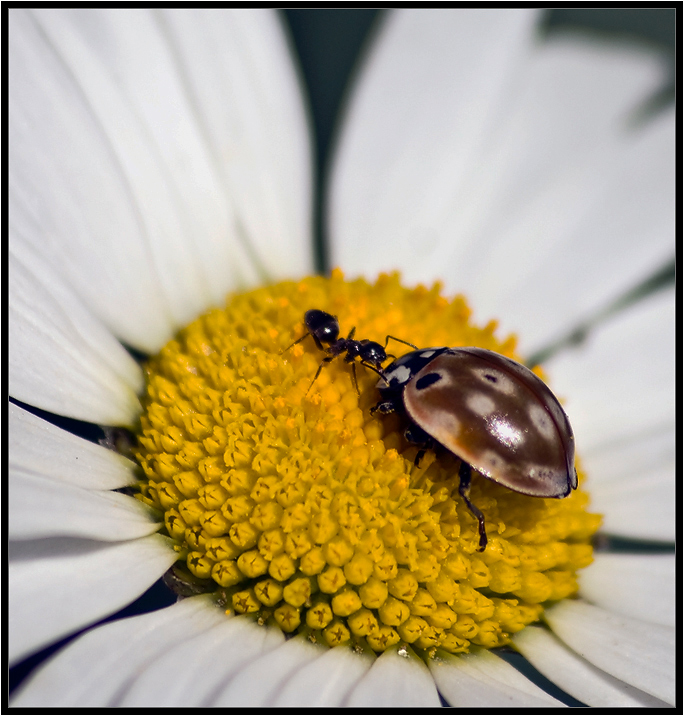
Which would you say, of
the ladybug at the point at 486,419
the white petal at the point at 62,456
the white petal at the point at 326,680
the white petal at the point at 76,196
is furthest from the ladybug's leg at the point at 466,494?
the white petal at the point at 76,196

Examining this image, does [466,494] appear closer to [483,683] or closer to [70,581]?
[483,683]

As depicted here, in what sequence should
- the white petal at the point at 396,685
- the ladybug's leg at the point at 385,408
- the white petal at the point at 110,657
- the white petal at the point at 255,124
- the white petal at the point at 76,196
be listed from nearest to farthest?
the white petal at the point at 110,657, the white petal at the point at 396,685, the ladybug's leg at the point at 385,408, the white petal at the point at 76,196, the white petal at the point at 255,124

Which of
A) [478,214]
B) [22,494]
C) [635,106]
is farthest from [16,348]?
[635,106]

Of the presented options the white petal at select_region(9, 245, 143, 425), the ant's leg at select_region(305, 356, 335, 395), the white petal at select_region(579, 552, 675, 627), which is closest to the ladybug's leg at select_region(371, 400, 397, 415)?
the ant's leg at select_region(305, 356, 335, 395)

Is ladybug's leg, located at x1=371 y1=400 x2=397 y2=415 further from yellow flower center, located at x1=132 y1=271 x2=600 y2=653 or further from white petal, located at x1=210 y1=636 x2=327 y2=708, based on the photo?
white petal, located at x1=210 y1=636 x2=327 y2=708

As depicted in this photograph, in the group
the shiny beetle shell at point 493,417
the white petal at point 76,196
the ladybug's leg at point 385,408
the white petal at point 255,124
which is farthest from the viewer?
the white petal at point 255,124

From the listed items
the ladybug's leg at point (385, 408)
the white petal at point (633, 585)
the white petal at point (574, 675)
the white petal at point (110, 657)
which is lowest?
the white petal at point (110, 657)

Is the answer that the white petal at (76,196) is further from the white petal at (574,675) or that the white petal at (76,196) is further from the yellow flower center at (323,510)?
the white petal at (574,675)
